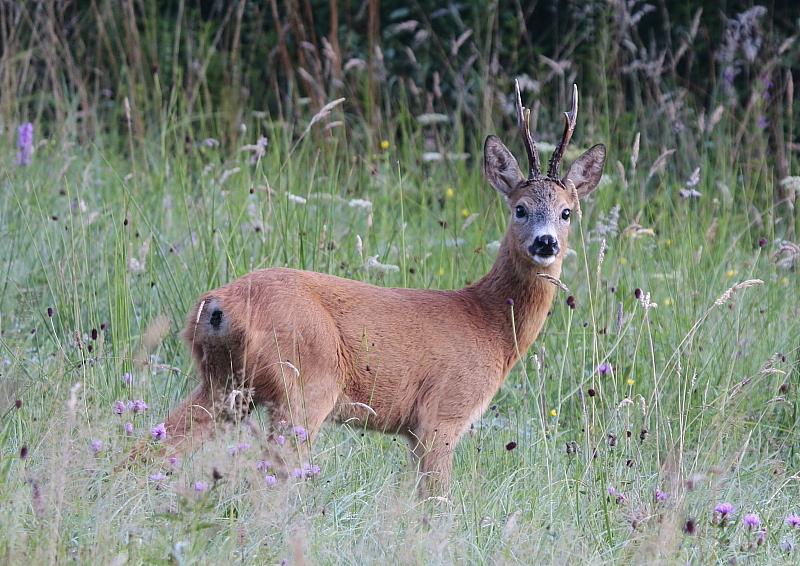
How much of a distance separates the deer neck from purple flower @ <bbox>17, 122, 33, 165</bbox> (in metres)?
3.14

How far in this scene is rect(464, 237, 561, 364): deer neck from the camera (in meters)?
4.45

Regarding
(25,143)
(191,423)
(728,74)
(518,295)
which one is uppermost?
(728,74)

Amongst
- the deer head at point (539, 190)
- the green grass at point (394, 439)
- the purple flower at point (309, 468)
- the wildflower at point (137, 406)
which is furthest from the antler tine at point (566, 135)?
the wildflower at point (137, 406)

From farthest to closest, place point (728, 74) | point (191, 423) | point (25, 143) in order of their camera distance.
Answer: point (728, 74) < point (25, 143) < point (191, 423)

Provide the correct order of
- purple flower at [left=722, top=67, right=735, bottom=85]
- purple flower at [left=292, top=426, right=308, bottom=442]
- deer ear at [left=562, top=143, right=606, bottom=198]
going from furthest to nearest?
1. purple flower at [left=722, top=67, right=735, bottom=85]
2. deer ear at [left=562, top=143, right=606, bottom=198]
3. purple flower at [left=292, top=426, right=308, bottom=442]

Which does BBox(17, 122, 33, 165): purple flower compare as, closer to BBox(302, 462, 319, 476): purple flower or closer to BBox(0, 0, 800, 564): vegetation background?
BBox(0, 0, 800, 564): vegetation background

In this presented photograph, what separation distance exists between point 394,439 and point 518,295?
77 centimetres

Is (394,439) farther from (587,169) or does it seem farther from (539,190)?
(587,169)

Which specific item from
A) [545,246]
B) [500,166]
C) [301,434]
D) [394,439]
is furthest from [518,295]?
[301,434]

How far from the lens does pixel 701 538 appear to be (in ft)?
11.0

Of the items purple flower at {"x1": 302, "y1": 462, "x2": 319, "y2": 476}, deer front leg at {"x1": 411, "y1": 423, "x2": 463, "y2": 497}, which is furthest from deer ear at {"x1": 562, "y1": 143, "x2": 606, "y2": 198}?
purple flower at {"x1": 302, "y1": 462, "x2": 319, "y2": 476}

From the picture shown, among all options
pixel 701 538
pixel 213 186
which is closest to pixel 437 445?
pixel 701 538

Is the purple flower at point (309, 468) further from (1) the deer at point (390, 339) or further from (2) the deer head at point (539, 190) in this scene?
(2) the deer head at point (539, 190)

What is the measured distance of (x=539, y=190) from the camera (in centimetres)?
449
